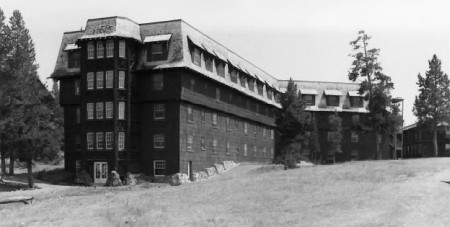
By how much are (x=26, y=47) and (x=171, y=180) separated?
20.1 meters

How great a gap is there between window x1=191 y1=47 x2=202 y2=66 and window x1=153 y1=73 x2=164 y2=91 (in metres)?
3.88

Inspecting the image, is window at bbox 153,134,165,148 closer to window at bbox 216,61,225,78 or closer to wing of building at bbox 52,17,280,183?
wing of building at bbox 52,17,280,183

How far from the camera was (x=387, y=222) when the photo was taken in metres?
19.4

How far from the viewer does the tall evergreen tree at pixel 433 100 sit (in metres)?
69.5

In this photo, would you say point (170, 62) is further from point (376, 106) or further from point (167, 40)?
point (376, 106)

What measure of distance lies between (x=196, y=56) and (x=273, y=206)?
99.5 ft

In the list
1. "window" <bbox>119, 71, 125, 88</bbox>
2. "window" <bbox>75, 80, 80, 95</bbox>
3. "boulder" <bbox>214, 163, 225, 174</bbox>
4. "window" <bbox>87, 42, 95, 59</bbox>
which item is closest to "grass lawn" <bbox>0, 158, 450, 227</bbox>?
"window" <bbox>119, 71, 125, 88</bbox>

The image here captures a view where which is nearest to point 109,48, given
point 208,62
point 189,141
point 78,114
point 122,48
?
point 122,48

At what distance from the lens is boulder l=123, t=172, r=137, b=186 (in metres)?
46.7

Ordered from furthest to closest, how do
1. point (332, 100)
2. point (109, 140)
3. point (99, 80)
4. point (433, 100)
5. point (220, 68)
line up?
point (332, 100) < point (433, 100) < point (220, 68) < point (99, 80) < point (109, 140)

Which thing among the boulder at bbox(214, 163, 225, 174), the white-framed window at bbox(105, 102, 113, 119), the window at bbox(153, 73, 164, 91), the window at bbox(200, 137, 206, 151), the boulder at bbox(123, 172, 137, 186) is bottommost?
the boulder at bbox(123, 172, 137, 186)

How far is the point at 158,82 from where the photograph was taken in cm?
4975

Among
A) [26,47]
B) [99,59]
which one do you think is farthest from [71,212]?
[26,47]

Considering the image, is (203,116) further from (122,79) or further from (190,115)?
(122,79)
